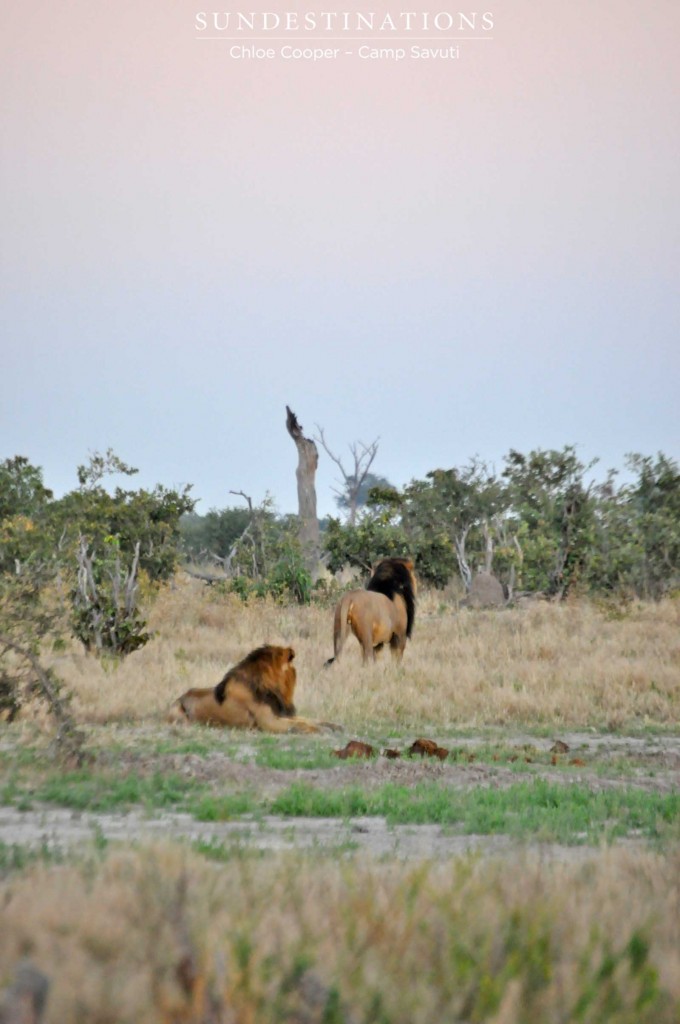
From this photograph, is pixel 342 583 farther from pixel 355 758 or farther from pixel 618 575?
pixel 355 758

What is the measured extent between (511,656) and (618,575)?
41.2ft

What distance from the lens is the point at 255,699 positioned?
1143 centimetres

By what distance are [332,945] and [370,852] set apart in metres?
2.60

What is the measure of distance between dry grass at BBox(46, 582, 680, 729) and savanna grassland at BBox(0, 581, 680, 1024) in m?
0.06

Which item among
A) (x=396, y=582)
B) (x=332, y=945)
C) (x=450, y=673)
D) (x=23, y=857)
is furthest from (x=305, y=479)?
(x=332, y=945)

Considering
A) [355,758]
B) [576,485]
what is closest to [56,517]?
[576,485]

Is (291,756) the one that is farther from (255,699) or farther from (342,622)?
(342,622)

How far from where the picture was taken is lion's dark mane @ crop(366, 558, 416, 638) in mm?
17000

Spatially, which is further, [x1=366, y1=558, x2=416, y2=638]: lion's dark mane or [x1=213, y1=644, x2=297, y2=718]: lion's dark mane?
[x1=366, y1=558, x2=416, y2=638]: lion's dark mane

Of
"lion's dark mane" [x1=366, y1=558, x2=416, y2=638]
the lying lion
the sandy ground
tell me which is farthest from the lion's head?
"lion's dark mane" [x1=366, y1=558, x2=416, y2=638]

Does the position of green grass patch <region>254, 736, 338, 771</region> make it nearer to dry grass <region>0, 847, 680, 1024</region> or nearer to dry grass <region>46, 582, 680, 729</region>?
dry grass <region>46, 582, 680, 729</region>

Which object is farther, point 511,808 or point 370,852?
point 511,808

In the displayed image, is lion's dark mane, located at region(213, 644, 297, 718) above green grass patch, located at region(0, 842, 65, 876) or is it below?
above

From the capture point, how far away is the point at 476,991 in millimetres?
3061
